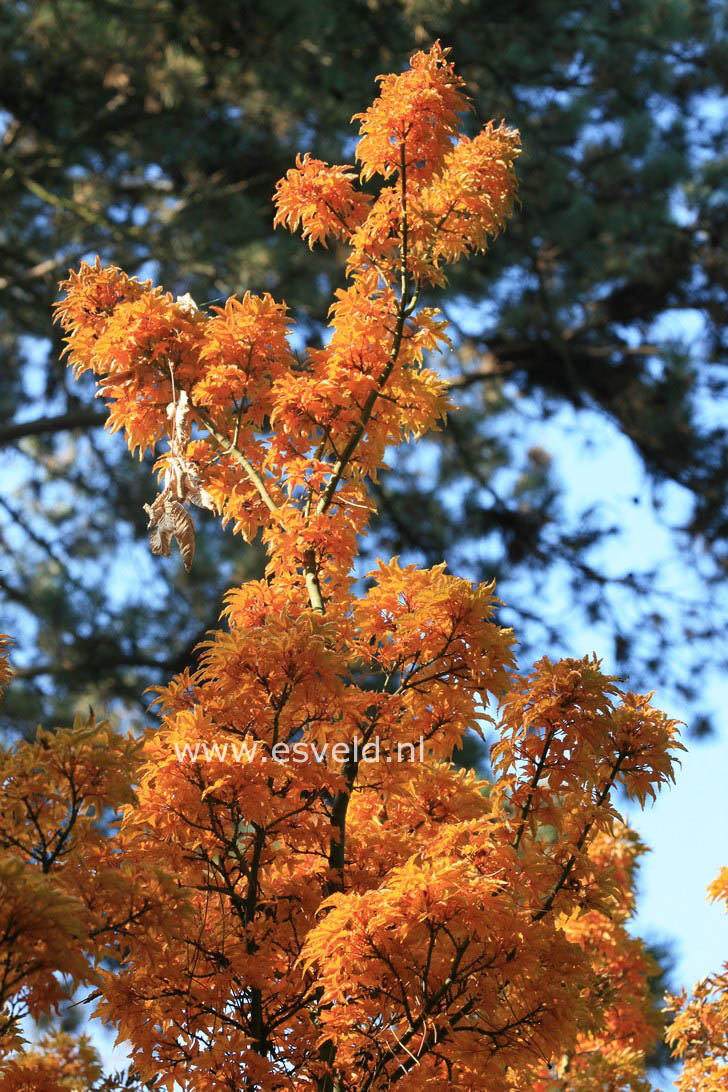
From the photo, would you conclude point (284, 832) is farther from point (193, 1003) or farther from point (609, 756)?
point (609, 756)

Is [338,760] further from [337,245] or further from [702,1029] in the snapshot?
[337,245]

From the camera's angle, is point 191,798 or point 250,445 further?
point 250,445

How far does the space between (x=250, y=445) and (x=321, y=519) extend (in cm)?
49

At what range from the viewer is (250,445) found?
154 inches

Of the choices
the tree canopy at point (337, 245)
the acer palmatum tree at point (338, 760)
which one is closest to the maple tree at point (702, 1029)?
the acer palmatum tree at point (338, 760)

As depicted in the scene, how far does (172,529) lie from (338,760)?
0.74 metres

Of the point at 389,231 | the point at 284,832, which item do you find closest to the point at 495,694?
the point at 284,832

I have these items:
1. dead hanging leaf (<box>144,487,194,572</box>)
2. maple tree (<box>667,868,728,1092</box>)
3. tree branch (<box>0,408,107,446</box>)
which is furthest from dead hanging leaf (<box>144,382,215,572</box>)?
tree branch (<box>0,408,107,446</box>)

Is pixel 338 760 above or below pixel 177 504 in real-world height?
below

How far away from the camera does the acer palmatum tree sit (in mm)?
2811

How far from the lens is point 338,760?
3324 millimetres

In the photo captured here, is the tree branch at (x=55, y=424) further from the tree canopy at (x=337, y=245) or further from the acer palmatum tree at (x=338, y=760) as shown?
the acer palmatum tree at (x=338, y=760)

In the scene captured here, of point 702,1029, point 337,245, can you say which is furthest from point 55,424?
point 702,1029

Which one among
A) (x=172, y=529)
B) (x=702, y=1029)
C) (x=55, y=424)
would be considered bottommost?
(x=702, y=1029)
